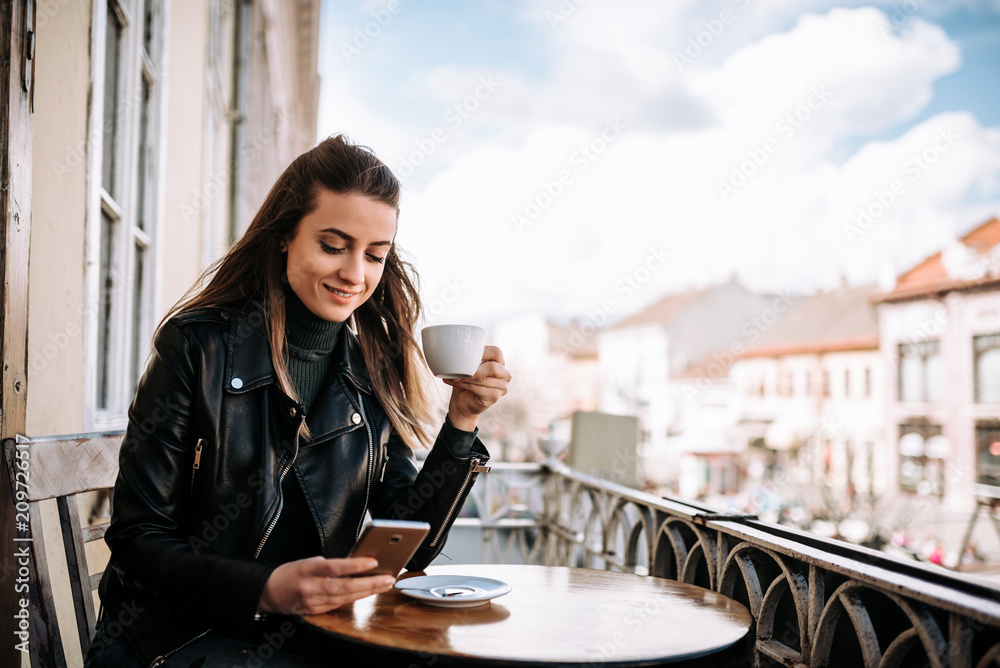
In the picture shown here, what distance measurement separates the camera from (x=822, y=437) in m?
37.3

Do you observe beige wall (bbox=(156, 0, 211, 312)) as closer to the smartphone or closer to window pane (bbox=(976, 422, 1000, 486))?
the smartphone

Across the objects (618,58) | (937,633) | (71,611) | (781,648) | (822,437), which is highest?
(618,58)

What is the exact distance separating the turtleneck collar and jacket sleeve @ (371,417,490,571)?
0.38 meters

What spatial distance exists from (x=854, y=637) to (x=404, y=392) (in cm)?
121

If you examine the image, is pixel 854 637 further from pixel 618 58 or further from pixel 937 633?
pixel 618 58

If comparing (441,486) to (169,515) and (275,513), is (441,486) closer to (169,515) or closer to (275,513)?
(275,513)

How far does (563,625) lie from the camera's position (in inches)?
50.7

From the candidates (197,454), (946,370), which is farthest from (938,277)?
(197,454)

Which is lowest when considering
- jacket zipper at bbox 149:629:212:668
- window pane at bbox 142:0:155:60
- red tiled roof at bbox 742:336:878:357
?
jacket zipper at bbox 149:629:212:668

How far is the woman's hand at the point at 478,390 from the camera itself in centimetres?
177

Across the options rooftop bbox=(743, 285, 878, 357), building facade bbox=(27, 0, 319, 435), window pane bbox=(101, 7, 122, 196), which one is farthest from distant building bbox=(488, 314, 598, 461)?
window pane bbox=(101, 7, 122, 196)

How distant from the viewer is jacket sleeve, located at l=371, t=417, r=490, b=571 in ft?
5.96

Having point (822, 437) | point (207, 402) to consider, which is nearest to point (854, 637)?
point (207, 402)

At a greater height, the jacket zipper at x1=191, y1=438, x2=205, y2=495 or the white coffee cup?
the white coffee cup
